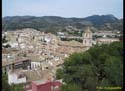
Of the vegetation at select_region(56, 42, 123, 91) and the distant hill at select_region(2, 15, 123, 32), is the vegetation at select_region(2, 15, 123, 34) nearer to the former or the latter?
the distant hill at select_region(2, 15, 123, 32)

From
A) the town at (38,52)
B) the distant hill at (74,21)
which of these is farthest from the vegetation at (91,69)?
the distant hill at (74,21)

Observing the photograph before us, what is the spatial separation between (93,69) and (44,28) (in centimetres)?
1113

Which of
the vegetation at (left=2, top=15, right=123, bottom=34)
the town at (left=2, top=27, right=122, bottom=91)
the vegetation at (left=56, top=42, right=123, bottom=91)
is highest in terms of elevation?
the vegetation at (left=2, top=15, right=123, bottom=34)

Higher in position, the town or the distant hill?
the distant hill

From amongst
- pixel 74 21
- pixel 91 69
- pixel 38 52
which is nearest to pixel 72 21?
pixel 74 21

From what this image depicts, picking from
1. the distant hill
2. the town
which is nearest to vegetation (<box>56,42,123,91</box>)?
the town

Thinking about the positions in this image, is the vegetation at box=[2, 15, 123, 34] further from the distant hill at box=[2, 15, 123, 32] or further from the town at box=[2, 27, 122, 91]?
the town at box=[2, 27, 122, 91]

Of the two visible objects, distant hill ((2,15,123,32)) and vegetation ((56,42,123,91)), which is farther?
vegetation ((56,42,123,91))

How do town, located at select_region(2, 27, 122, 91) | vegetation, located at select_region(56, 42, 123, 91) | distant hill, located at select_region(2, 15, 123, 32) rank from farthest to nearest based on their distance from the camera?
1. town, located at select_region(2, 27, 122, 91)
2. vegetation, located at select_region(56, 42, 123, 91)
3. distant hill, located at select_region(2, 15, 123, 32)

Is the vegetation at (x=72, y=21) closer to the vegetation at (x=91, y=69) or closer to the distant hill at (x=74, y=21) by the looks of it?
the distant hill at (x=74, y=21)

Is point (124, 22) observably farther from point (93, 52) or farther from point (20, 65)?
point (20, 65)

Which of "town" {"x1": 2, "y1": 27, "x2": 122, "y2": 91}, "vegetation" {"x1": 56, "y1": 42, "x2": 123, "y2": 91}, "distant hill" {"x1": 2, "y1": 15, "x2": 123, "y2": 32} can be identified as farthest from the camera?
"town" {"x1": 2, "y1": 27, "x2": 122, "y2": 91}

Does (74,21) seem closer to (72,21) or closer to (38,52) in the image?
(72,21)

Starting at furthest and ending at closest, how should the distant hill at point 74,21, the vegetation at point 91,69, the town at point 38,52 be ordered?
1. the town at point 38,52
2. the vegetation at point 91,69
3. the distant hill at point 74,21
